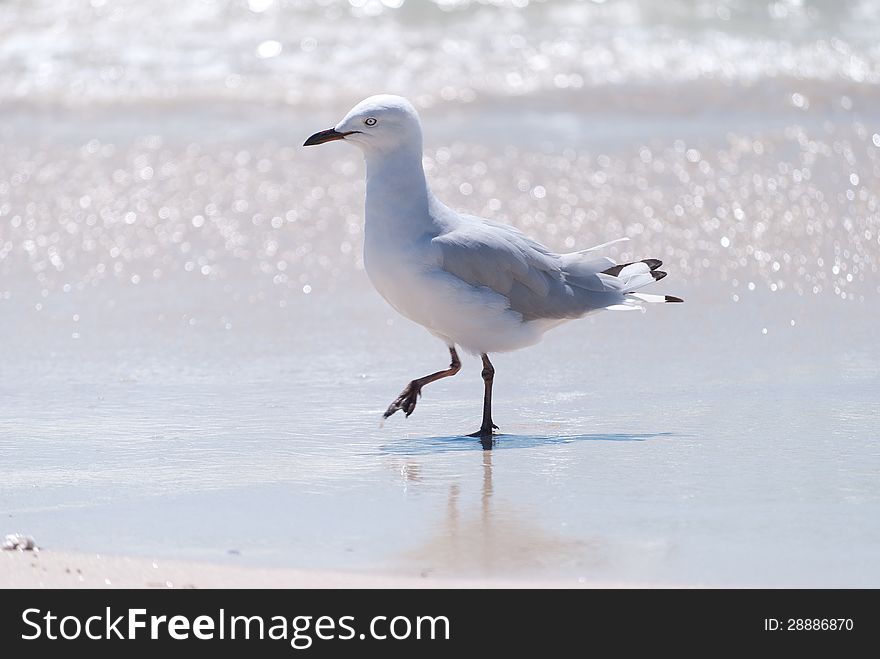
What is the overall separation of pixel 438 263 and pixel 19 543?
5.11ft

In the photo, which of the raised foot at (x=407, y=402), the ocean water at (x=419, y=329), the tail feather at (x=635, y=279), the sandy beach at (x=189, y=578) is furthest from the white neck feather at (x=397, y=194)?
the sandy beach at (x=189, y=578)

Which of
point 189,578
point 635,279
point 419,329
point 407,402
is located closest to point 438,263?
point 407,402

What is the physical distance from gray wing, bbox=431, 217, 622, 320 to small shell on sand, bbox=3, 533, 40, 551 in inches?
60.8

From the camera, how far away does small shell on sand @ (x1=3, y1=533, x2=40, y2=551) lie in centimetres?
306

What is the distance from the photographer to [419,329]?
5.56m

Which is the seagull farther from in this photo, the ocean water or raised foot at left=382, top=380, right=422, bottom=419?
the ocean water

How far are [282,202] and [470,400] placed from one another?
94.1 inches

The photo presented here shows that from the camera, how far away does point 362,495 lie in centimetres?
354

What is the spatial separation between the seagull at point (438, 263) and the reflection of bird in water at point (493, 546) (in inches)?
29.9

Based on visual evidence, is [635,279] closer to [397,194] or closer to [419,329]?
[397,194]
